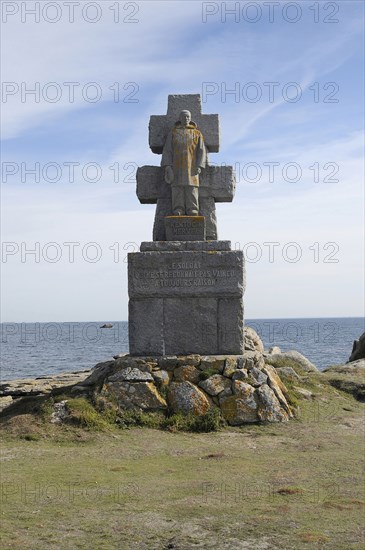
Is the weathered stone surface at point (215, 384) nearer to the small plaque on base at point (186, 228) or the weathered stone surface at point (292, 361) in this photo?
the small plaque on base at point (186, 228)

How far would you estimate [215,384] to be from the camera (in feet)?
34.0

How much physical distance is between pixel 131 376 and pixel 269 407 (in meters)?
2.15

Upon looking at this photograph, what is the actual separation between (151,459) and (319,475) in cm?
204

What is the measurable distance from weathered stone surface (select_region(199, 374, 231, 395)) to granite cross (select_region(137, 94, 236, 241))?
2912 mm

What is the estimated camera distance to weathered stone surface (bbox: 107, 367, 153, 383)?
34.2ft

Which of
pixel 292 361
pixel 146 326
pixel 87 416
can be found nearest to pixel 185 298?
pixel 146 326

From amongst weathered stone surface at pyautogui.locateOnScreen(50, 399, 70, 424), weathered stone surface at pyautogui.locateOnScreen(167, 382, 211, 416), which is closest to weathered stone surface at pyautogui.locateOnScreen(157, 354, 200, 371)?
weathered stone surface at pyautogui.locateOnScreen(167, 382, 211, 416)

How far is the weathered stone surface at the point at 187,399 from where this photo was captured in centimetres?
1012

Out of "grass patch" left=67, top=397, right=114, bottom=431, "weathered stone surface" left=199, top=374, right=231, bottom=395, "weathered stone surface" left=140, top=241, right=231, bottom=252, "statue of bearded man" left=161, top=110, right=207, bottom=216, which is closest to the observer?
"grass patch" left=67, top=397, right=114, bottom=431

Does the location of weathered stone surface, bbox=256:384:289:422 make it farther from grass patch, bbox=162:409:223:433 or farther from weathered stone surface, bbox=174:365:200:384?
weathered stone surface, bbox=174:365:200:384

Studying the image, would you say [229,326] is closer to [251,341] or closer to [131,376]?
[131,376]

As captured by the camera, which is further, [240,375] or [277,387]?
[277,387]

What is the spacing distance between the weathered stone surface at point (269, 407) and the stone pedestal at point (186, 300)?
106cm

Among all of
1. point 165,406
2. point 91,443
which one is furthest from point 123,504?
point 165,406
